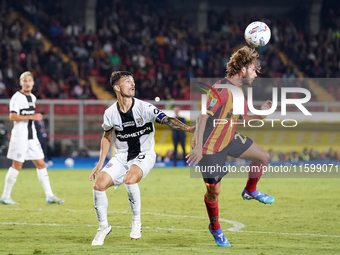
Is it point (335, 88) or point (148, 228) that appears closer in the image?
point (148, 228)

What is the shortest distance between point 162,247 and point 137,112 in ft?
5.59

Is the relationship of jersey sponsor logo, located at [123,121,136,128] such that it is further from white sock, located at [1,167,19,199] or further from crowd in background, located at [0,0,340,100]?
crowd in background, located at [0,0,340,100]

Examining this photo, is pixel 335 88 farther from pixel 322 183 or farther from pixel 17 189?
pixel 17 189

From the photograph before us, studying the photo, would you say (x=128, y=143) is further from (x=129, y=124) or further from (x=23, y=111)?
(x=23, y=111)

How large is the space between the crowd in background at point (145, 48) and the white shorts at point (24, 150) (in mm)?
13111

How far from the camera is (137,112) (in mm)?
7090

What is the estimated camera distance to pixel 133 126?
23.4 feet

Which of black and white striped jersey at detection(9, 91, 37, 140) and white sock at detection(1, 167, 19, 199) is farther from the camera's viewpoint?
white sock at detection(1, 167, 19, 199)

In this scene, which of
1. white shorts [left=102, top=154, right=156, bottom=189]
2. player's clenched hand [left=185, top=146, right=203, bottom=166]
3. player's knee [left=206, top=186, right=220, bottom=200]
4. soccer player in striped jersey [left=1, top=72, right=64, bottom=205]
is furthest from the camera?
soccer player in striped jersey [left=1, top=72, right=64, bottom=205]

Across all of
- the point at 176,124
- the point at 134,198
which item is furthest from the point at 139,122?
the point at 134,198

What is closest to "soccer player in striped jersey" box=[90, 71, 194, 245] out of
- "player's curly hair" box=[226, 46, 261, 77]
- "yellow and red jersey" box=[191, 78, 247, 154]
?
"yellow and red jersey" box=[191, 78, 247, 154]

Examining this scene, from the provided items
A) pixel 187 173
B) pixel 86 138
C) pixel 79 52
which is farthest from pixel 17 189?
pixel 79 52

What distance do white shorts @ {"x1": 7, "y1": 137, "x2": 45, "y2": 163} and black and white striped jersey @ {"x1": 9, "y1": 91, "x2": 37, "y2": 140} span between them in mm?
91

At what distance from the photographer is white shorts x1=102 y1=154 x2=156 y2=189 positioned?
699 cm
